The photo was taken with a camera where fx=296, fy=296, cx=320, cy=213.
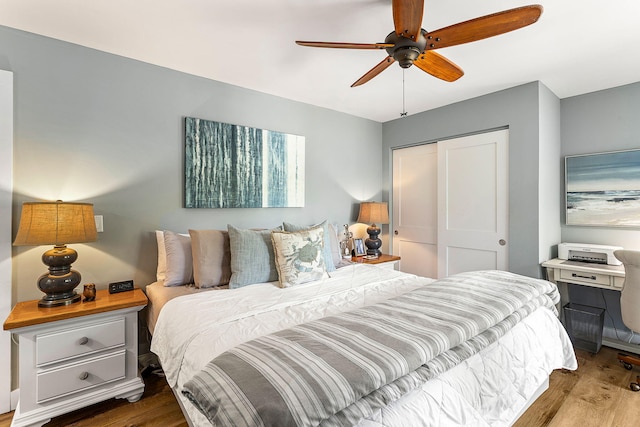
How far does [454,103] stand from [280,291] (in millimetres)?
2807

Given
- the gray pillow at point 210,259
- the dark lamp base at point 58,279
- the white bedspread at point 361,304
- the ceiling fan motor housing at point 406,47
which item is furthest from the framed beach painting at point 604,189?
the dark lamp base at point 58,279

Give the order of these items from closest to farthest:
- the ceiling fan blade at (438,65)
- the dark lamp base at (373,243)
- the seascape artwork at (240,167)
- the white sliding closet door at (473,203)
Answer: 1. the ceiling fan blade at (438,65)
2. the seascape artwork at (240,167)
3. the white sliding closet door at (473,203)
4. the dark lamp base at (373,243)

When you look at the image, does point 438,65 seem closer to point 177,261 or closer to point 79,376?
point 177,261

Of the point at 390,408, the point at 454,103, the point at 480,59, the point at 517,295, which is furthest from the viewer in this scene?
the point at 454,103

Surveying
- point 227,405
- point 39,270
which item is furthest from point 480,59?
point 39,270

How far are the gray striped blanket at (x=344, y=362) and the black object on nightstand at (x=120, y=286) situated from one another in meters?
1.56

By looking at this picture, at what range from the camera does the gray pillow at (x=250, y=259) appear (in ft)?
6.89

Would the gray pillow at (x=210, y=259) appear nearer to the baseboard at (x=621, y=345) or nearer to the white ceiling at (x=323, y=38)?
the white ceiling at (x=323, y=38)

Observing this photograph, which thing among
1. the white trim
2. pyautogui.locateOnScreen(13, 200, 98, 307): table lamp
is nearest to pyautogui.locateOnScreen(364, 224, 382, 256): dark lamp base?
pyautogui.locateOnScreen(13, 200, 98, 307): table lamp

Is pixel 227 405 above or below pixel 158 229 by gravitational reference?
below

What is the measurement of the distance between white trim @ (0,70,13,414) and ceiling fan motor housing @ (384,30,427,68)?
237cm

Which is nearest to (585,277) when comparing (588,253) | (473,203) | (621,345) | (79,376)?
(588,253)

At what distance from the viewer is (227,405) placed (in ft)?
2.54

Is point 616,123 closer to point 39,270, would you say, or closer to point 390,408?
point 390,408
